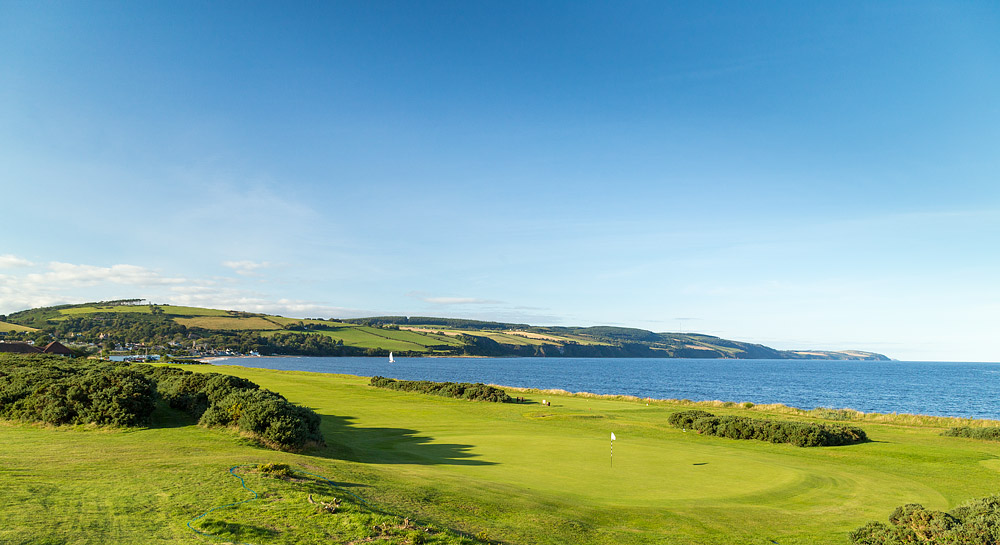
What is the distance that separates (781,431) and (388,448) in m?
22.2

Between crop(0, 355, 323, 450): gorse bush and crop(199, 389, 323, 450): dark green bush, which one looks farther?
crop(0, 355, 323, 450): gorse bush

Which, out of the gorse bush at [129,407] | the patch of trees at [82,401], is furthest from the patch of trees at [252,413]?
the patch of trees at [82,401]

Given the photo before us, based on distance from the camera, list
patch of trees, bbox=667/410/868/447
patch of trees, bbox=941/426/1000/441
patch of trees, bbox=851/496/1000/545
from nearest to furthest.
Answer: patch of trees, bbox=851/496/1000/545
patch of trees, bbox=667/410/868/447
patch of trees, bbox=941/426/1000/441

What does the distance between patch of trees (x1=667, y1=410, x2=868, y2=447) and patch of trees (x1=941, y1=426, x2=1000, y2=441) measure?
6158mm

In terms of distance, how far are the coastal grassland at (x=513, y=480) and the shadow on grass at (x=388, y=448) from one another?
10cm

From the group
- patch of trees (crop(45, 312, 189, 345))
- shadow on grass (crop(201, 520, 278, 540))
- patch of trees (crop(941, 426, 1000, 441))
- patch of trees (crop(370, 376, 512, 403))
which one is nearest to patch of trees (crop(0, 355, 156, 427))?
shadow on grass (crop(201, 520, 278, 540))

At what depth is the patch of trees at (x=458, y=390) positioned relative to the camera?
49.1m

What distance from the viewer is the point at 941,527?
1024 cm

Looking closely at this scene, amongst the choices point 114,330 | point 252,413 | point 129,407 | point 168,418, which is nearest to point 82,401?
point 129,407

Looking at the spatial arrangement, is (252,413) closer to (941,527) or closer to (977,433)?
(941,527)

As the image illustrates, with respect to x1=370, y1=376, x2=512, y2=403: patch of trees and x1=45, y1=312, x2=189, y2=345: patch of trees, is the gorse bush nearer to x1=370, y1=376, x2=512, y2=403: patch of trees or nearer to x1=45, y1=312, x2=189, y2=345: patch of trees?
x1=370, y1=376, x2=512, y2=403: patch of trees

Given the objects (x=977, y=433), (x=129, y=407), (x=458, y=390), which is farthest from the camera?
(x=458, y=390)

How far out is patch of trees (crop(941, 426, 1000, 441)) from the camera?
31.7m

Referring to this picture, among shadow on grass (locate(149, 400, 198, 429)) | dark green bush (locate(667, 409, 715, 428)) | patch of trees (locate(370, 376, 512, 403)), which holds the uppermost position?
shadow on grass (locate(149, 400, 198, 429))
